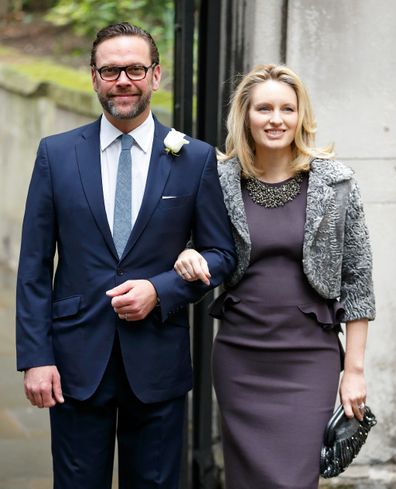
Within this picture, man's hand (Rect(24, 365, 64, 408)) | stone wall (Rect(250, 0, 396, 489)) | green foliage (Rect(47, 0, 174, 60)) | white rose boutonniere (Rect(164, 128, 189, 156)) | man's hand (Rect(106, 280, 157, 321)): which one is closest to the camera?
man's hand (Rect(106, 280, 157, 321))

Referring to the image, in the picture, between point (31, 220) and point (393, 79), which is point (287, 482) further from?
point (393, 79)

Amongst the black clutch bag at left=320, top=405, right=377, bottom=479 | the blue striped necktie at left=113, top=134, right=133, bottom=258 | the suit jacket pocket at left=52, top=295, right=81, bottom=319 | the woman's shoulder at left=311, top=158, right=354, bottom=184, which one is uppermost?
the woman's shoulder at left=311, top=158, right=354, bottom=184

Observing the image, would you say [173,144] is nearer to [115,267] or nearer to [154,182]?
[154,182]

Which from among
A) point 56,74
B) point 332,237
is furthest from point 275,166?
point 56,74

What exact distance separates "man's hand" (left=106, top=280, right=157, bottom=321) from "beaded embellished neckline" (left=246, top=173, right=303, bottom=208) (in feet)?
1.68

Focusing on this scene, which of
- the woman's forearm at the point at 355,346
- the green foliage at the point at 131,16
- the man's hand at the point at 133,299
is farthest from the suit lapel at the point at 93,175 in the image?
the green foliage at the point at 131,16

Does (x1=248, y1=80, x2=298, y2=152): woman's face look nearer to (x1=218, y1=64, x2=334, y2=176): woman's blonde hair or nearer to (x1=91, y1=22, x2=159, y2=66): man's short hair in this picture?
(x1=218, y1=64, x2=334, y2=176): woman's blonde hair

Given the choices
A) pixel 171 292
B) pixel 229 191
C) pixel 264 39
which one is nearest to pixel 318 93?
pixel 264 39

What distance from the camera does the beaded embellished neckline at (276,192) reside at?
4.22m

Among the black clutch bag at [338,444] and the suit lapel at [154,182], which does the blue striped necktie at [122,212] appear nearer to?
the suit lapel at [154,182]

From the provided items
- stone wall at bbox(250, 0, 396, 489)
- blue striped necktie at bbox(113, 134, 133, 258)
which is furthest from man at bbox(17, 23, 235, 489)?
stone wall at bbox(250, 0, 396, 489)

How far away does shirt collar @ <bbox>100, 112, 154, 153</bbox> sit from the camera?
409 centimetres

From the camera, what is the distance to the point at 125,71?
3.96 metres

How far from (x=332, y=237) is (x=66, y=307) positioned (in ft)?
2.98
